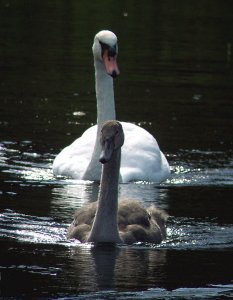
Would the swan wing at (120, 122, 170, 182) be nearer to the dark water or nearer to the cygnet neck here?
the dark water

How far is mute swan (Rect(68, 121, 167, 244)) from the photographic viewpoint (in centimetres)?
1219

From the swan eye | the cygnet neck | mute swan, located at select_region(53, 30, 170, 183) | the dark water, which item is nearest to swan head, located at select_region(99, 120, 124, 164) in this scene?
the cygnet neck

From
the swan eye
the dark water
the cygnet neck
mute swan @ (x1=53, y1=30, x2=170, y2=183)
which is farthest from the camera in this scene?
the swan eye

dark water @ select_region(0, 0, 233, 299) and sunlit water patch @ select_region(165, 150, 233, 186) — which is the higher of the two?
dark water @ select_region(0, 0, 233, 299)

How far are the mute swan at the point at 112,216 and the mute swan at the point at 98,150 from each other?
2942mm

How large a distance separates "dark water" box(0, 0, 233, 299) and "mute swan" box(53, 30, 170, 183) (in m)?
0.18

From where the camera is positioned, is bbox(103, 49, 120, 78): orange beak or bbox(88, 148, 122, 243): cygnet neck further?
bbox(103, 49, 120, 78): orange beak

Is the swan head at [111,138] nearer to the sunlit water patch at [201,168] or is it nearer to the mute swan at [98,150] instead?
the mute swan at [98,150]

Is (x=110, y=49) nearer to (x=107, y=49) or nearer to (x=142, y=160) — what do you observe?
(x=107, y=49)

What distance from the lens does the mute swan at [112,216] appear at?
12.2m

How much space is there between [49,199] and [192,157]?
315cm

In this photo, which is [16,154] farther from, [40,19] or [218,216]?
[40,19]

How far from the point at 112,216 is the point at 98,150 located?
368 centimetres

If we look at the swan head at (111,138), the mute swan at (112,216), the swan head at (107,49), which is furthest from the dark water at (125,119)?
the swan head at (107,49)
